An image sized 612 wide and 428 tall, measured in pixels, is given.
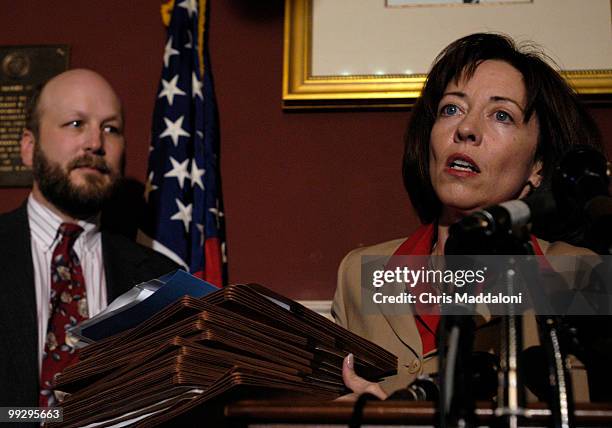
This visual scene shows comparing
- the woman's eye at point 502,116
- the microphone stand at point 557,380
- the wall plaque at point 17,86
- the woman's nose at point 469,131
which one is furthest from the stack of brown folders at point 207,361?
the wall plaque at point 17,86

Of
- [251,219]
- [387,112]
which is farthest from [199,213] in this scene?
[387,112]

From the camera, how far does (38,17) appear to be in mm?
3438

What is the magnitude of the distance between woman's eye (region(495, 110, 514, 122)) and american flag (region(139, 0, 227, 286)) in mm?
1312

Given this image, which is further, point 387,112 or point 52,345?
point 387,112

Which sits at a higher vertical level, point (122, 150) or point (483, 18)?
point (483, 18)

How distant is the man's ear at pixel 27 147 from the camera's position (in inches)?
121

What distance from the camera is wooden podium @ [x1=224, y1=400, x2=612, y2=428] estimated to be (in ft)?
3.37

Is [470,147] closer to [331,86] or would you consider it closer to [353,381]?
[353,381]

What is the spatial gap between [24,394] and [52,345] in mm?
192

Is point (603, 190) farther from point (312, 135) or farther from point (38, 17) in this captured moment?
point (38, 17)

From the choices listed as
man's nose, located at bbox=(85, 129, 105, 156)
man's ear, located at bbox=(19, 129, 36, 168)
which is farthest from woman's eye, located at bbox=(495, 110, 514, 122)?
man's ear, located at bbox=(19, 129, 36, 168)

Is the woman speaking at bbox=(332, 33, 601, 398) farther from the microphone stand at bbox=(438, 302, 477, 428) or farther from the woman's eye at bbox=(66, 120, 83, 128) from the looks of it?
the woman's eye at bbox=(66, 120, 83, 128)

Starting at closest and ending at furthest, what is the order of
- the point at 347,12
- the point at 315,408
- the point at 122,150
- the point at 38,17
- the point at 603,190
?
1. the point at 315,408
2. the point at 603,190
3. the point at 122,150
4. the point at 347,12
5. the point at 38,17

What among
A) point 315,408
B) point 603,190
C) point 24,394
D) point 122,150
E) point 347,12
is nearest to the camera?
point 315,408
